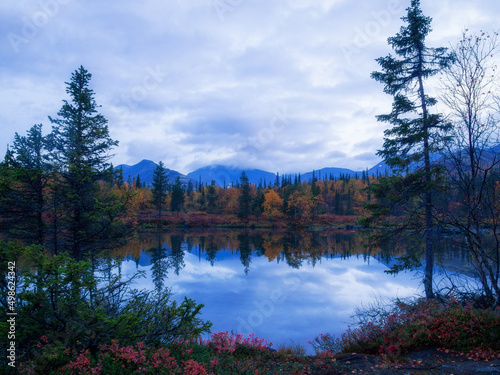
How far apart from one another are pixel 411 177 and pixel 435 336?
726 centimetres

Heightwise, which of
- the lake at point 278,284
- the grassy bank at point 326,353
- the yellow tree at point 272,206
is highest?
the yellow tree at point 272,206

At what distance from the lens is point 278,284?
1959 cm

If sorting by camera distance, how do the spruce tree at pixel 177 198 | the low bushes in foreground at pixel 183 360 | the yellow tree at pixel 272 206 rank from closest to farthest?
the low bushes in foreground at pixel 183 360 < the spruce tree at pixel 177 198 < the yellow tree at pixel 272 206

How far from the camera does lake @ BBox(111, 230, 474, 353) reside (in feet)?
41.9

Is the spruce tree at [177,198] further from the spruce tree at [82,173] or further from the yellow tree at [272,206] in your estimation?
the spruce tree at [82,173]

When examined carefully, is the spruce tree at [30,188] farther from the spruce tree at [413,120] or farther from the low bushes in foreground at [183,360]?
the spruce tree at [413,120]

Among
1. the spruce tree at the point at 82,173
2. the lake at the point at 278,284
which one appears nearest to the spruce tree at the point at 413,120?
the lake at the point at 278,284

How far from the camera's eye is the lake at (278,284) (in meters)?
12.8

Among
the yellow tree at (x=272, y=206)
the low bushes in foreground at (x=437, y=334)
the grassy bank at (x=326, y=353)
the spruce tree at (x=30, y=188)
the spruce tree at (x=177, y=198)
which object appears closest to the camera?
the grassy bank at (x=326, y=353)

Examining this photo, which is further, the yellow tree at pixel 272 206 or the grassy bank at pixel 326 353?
the yellow tree at pixel 272 206

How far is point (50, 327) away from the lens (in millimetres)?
4344

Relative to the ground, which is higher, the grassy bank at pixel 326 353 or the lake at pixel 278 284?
the grassy bank at pixel 326 353

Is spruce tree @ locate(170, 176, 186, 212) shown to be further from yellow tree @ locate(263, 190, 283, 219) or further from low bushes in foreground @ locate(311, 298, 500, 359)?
low bushes in foreground @ locate(311, 298, 500, 359)

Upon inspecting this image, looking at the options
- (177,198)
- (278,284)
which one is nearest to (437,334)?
(278,284)
